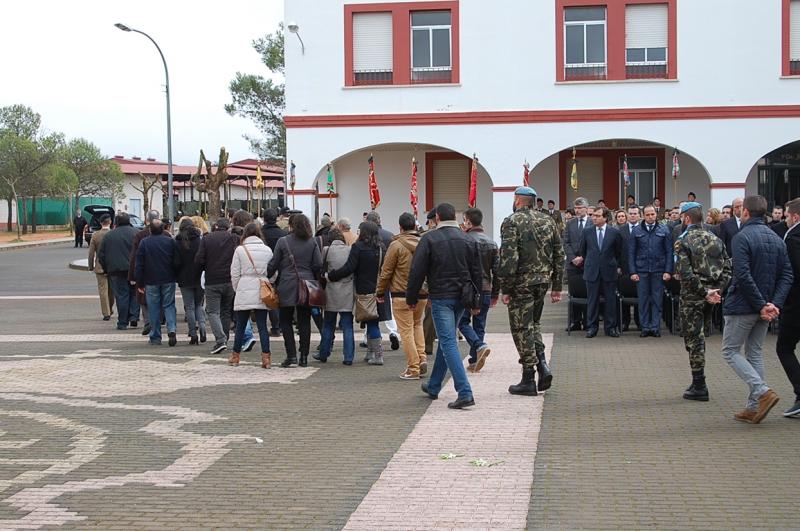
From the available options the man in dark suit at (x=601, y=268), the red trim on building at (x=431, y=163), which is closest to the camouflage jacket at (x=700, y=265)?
the man in dark suit at (x=601, y=268)

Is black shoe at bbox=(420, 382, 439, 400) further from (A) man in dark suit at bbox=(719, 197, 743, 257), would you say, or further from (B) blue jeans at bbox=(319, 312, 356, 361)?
(A) man in dark suit at bbox=(719, 197, 743, 257)

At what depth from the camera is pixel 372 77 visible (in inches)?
1128

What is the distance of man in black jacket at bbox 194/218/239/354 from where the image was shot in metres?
13.7

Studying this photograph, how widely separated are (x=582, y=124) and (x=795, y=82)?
554 cm

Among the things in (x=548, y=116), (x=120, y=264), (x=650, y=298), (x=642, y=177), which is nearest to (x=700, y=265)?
(x=650, y=298)

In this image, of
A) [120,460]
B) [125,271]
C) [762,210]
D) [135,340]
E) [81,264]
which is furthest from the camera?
[81,264]

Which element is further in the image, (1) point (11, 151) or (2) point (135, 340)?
(1) point (11, 151)

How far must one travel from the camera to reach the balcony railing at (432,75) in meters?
28.5

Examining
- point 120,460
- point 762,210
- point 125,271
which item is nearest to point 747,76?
point 125,271

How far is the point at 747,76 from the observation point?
2748 centimetres

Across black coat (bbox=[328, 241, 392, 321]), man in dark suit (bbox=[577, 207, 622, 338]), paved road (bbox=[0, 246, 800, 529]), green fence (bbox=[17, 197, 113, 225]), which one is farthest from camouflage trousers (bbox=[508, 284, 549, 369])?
green fence (bbox=[17, 197, 113, 225])

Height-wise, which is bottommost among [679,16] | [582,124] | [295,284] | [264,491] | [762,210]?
[264,491]

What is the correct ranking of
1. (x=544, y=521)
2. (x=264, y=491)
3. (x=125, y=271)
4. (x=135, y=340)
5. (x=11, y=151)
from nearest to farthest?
(x=544, y=521), (x=264, y=491), (x=135, y=340), (x=125, y=271), (x=11, y=151)

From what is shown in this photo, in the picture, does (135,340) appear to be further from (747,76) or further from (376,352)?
(747,76)
